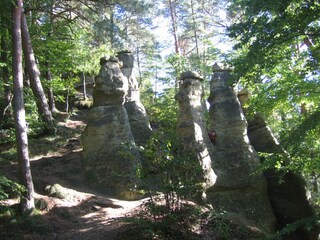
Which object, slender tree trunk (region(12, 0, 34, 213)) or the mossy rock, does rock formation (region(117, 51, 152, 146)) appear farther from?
slender tree trunk (region(12, 0, 34, 213))

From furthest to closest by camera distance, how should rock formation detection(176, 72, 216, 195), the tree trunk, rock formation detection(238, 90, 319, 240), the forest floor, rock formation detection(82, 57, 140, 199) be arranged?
the tree trunk, rock formation detection(238, 90, 319, 240), rock formation detection(82, 57, 140, 199), rock formation detection(176, 72, 216, 195), the forest floor

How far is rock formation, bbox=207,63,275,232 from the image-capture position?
12.1 metres

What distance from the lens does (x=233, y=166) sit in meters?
13.0

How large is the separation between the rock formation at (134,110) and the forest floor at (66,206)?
2814 mm

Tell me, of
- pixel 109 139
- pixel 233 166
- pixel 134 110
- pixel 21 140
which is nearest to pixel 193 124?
pixel 233 166

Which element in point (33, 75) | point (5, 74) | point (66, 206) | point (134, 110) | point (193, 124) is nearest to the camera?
point (66, 206)

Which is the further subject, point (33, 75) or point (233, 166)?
point (33, 75)

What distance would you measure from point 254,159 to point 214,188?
7.33 feet

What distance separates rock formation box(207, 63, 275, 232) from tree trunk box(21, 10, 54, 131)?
7780 millimetres

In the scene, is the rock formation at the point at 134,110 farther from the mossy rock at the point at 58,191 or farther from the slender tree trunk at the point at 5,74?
the slender tree trunk at the point at 5,74

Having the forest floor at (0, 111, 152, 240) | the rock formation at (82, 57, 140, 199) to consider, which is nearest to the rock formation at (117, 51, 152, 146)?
the rock formation at (82, 57, 140, 199)

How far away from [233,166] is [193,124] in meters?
2.33

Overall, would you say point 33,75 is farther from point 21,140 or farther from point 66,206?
point 66,206

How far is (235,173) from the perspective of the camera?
12773 mm
